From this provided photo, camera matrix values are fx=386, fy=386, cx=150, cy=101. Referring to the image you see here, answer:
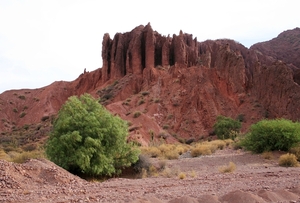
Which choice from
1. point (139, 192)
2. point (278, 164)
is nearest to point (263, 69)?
point (278, 164)

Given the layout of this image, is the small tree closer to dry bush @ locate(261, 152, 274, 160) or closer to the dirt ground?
the dirt ground

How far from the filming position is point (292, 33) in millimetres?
145125

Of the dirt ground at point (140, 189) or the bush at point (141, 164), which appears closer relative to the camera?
the dirt ground at point (140, 189)

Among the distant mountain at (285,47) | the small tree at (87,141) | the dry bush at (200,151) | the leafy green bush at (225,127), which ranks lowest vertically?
the dry bush at (200,151)

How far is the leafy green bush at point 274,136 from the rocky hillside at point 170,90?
17163mm

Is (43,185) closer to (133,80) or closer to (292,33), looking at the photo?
(133,80)

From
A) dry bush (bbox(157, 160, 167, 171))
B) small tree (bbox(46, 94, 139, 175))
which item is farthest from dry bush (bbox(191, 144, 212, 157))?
small tree (bbox(46, 94, 139, 175))

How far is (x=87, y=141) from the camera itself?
772 inches

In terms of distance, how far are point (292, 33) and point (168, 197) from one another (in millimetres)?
146179

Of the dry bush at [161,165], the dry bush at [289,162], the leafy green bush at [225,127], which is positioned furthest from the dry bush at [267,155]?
the leafy green bush at [225,127]

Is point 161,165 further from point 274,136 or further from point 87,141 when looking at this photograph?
point 274,136

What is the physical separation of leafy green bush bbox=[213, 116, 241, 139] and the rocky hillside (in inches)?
120

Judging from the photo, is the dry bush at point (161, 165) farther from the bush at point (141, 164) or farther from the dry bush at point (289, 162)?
the dry bush at point (289, 162)

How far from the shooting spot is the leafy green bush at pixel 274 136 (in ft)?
88.5
